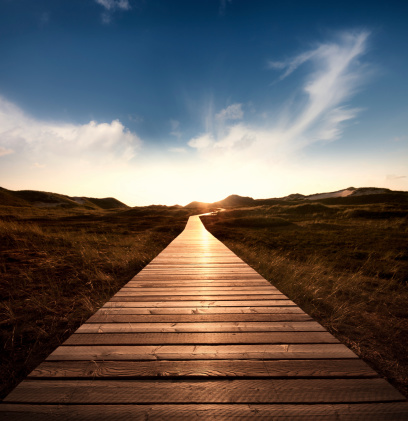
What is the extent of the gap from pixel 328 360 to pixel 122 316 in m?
2.26

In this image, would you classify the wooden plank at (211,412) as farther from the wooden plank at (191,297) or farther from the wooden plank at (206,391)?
the wooden plank at (191,297)

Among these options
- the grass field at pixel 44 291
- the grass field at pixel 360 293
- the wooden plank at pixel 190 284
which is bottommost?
the grass field at pixel 360 293

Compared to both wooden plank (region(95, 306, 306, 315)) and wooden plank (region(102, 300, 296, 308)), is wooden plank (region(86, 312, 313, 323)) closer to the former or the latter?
wooden plank (region(95, 306, 306, 315))

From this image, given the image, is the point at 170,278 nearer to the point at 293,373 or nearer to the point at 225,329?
the point at 225,329

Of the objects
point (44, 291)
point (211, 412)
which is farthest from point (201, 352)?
point (44, 291)

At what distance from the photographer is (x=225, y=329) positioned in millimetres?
2434

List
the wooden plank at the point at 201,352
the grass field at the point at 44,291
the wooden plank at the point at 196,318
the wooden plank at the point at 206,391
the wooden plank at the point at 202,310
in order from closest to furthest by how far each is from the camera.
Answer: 1. the wooden plank at the point at 206,391
2. the wooden plank at the point at 201,352
3. the wooden plank at the point at 196,318
4. the wooden plank at the point at 202,310
5. the grass field at the point at 44,291

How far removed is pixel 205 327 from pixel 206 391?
0.91 m

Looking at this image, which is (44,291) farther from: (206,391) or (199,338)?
(206,391)

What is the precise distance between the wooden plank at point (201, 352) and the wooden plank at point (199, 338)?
7cm

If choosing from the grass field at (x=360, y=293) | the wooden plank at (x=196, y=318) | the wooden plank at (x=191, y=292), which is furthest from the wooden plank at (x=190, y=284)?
the grass field at (x=360, y=293)

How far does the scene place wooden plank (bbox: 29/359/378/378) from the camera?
1.72 m

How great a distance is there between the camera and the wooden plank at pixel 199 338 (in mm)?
2178

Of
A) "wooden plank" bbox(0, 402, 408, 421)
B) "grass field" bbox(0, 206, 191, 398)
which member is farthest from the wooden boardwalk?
"grass field" bbox(0, 206, 191, 398)
